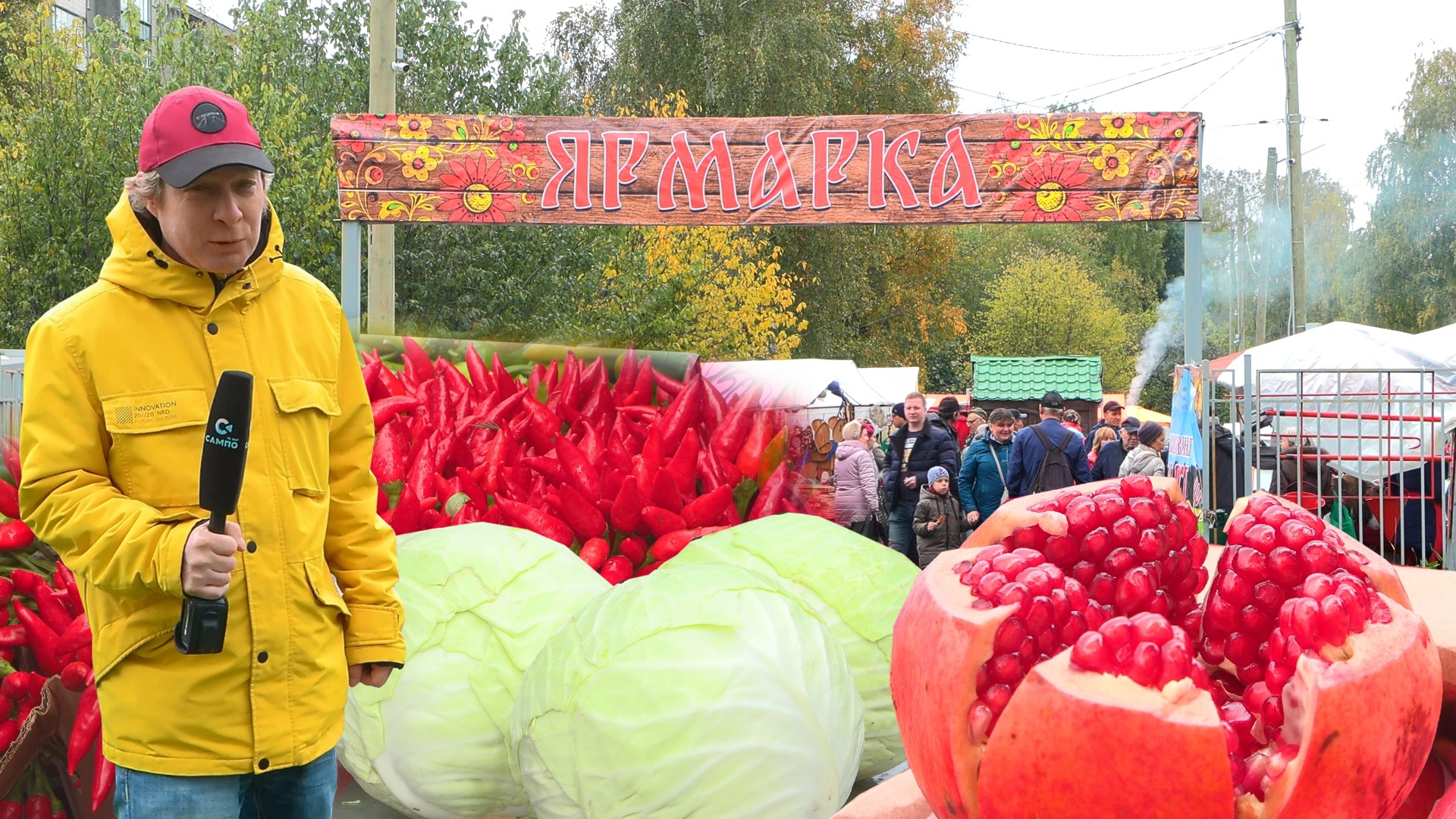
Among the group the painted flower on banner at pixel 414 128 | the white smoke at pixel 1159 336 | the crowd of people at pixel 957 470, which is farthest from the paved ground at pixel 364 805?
the white smoke at pixel 1159 336

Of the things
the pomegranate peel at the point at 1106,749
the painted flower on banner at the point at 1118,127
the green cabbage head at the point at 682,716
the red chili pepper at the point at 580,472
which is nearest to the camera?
the pomegranate peel at the point at 1106,749

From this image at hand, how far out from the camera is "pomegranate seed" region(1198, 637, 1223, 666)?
55.6 inches

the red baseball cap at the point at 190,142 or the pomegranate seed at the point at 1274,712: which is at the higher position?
the red baseball cap at the point at 190,142

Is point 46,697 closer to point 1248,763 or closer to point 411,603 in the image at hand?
point 411,603

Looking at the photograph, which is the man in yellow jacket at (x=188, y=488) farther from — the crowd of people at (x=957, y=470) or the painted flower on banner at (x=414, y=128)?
the crowd of people at (x=957, y=470)

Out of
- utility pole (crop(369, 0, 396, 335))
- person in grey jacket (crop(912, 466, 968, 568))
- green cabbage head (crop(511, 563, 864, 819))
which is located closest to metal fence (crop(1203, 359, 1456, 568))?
person in grey jacket (crop(912, 466, 968, 568))

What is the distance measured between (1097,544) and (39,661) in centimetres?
254

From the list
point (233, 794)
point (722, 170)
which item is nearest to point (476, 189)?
point (722, 170)

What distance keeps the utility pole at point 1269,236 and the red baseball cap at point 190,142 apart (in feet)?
112

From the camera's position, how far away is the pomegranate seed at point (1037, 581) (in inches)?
50.0

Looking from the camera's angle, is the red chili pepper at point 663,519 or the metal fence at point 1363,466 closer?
the red chili pepper at point 663,519

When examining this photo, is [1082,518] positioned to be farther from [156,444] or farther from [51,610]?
[51,610]

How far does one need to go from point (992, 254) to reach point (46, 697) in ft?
166

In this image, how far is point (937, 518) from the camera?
8062mm
